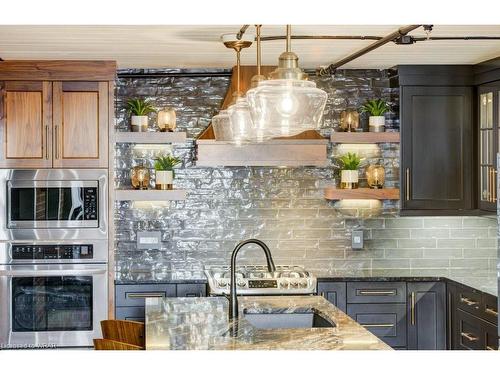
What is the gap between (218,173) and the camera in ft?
20.0

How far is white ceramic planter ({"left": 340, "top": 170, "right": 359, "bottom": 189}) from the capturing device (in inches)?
235

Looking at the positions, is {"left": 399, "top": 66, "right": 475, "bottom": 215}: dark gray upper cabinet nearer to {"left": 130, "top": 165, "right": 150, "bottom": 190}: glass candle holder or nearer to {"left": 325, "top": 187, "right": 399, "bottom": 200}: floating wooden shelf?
{"left": 325, "top": 187, "right": 399, "bottom": 200}: floating wooden shelf

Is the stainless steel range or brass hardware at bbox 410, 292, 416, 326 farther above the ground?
the stainless steel range

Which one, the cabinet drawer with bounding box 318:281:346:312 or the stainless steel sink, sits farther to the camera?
the cabinet drawer with bounding box 318:281:346:312

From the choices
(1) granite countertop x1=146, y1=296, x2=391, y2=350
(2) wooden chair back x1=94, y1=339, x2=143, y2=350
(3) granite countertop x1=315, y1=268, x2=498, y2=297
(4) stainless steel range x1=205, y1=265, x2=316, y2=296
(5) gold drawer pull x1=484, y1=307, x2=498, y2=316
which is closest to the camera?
(1) granite countertop x1=146, y1=296, x2=391, y2=350

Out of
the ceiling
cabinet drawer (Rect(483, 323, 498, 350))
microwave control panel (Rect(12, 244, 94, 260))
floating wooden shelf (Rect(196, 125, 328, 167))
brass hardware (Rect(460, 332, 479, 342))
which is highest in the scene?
the ceiling

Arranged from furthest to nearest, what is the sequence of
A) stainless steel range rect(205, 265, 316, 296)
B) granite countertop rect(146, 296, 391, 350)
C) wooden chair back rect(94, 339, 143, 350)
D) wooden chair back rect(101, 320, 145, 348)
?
stainless steel range rect(205, 265, 316, 296) → wooden chair back rect(101, 320, 145, 348) → wooden chair back rect(94, 339, 143, 350) → granite countertop rect(146, 296, 391, 350)

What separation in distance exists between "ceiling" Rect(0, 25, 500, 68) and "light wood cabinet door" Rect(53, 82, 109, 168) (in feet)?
0.84

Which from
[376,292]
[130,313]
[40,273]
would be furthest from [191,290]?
[376,292]

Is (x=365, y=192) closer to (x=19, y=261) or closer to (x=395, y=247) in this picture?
(x=395, y=247)

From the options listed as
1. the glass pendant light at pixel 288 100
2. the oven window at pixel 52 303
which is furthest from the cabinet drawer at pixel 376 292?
the glass pendant light at pixel 288 100

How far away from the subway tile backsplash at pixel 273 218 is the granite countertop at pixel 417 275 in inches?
2.3

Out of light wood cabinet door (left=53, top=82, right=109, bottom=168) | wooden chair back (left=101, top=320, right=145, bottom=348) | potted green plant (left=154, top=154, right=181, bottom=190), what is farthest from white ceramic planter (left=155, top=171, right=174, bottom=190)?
wooden chair back (left=101, top=320, right=145, bottom=348)
